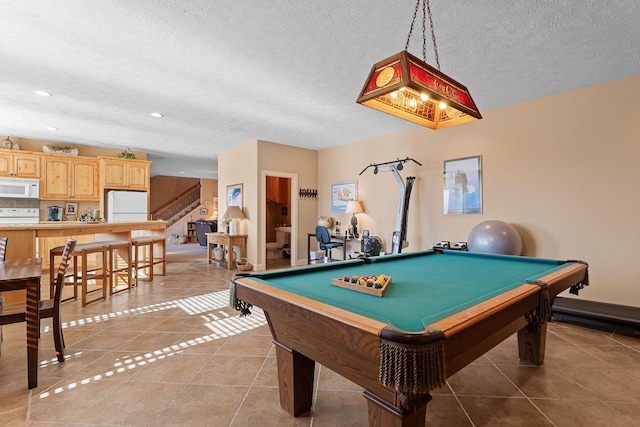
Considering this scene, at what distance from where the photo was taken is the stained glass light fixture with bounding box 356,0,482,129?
174 centimetres

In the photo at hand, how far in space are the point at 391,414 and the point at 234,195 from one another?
6.12 m

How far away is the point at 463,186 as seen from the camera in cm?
446

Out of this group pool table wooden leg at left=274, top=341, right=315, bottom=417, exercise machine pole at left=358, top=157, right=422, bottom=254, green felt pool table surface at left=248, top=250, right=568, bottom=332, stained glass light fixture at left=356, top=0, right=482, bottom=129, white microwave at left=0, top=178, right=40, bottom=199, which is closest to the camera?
green felt pool table surface at left=248, top=250, right=568, bottom=332

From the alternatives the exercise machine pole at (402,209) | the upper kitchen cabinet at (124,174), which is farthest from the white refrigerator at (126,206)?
the exercise machine pole at (402,209)

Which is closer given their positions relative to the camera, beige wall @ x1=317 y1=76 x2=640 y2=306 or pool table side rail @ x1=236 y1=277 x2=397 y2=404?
pool table side rail @ x1=236 y1=277 x2=397 y2=404

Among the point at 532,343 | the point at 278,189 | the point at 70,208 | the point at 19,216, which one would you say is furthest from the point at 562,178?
the point at 19,216

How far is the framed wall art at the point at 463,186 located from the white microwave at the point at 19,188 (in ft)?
25.1

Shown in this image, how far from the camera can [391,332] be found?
0.88 m

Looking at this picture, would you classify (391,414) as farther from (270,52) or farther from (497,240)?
(497,240)

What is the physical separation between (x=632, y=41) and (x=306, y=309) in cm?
363

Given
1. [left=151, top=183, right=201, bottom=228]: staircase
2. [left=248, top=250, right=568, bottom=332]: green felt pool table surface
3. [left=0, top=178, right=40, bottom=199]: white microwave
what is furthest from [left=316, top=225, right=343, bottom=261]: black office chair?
[left=151, top=183, right=201, bottom=228]: staircase

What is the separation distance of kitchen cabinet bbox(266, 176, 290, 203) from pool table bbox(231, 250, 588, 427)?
20.9 ft

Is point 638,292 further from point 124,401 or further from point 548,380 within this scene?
point 124,401

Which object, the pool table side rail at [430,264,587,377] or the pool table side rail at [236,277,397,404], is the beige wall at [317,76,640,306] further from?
the pool table side rail at [236,277,397,404]
